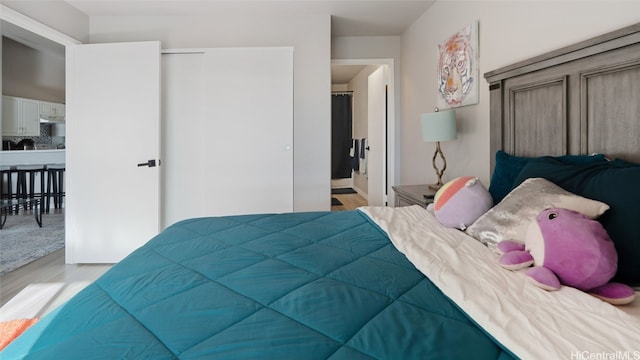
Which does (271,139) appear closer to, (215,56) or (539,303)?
(215,56)

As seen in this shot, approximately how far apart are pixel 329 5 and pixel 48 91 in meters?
5.85

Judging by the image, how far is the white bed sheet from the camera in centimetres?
71

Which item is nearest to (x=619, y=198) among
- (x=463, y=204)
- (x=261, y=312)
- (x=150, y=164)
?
(x=463, y=204)

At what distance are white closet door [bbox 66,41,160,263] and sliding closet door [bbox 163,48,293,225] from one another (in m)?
0.30

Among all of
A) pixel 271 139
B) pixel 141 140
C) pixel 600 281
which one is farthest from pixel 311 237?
pixel 141 140

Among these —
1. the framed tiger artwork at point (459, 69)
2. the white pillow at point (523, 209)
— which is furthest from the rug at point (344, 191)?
the white pillow at point (523, 209)

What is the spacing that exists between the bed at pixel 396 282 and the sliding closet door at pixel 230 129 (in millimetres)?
1660

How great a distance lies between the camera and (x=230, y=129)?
361 cm

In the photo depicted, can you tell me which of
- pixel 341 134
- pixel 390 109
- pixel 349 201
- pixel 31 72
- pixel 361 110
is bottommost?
pixel 349 201

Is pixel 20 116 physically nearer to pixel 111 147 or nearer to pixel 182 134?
pixel 111 147

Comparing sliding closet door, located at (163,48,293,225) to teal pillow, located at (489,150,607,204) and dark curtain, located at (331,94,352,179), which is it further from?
dark curtain, located at (331,94,352,179)

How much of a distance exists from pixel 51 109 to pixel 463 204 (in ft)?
24.2

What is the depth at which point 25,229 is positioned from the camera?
4527 millimetres

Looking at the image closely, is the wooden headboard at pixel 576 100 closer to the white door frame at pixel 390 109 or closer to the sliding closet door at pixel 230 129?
the sliding closet door at pixel 230 129
